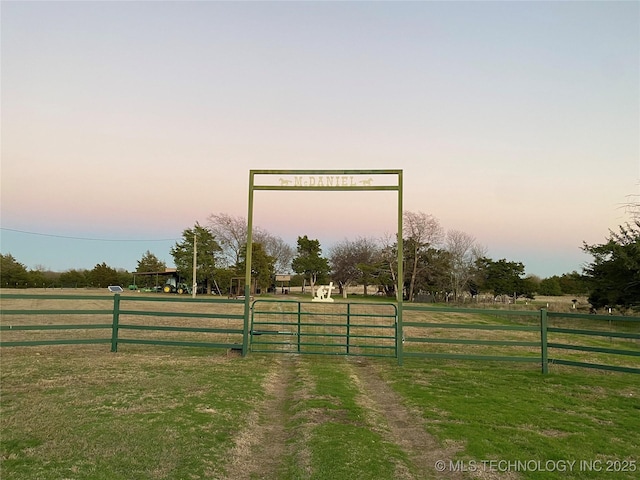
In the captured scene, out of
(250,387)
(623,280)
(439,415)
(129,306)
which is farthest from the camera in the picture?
(129,306)

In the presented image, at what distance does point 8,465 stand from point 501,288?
5171 centimetres

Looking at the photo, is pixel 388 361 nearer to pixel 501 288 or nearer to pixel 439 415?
pixel 439 415

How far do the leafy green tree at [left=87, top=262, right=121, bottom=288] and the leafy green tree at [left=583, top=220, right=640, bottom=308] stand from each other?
56.3m

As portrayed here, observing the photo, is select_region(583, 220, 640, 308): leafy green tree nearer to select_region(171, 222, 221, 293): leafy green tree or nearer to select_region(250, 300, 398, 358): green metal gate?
select_region(250, 300, 398, 358): green metal gate

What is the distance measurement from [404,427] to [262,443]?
185 centimetres

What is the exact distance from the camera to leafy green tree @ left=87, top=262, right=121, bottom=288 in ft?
201

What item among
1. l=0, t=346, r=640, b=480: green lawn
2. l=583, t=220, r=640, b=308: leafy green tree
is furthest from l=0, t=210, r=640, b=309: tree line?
l=0, t=346, r=640, b=480: green lawn

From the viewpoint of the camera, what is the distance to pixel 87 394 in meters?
6.59

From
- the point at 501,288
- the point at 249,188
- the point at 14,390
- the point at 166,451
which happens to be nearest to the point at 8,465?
the point at 166,451

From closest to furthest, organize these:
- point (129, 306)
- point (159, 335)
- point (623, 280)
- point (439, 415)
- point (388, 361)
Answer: point (439, 415)
point (388, 361)
point (159, 335)
point (623, 280)
point (129, 306)

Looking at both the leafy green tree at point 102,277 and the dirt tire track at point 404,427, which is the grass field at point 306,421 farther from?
the leafy green tree at point 102,277

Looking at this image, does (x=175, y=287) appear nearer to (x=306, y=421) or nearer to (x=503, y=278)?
(x=503, y=278)

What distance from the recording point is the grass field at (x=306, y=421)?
4.29m

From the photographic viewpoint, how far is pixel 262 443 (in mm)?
5070
